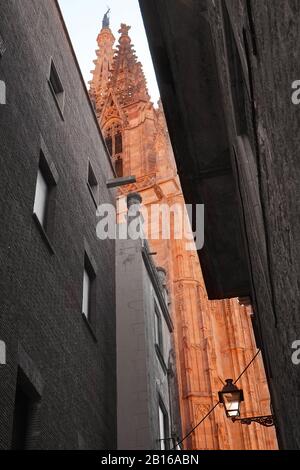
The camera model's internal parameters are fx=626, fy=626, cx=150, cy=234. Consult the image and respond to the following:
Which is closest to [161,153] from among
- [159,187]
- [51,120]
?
[159,187]

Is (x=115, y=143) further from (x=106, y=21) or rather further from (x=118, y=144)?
(x=106, y=21)

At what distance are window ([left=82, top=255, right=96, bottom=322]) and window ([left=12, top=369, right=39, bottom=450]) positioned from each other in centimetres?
336

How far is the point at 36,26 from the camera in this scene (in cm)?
1060

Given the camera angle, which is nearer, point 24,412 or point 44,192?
point 24,412

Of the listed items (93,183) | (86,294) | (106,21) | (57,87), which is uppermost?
(106,21)

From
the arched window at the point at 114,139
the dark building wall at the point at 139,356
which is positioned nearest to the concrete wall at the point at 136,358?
the dark building wall at the point at 139,356

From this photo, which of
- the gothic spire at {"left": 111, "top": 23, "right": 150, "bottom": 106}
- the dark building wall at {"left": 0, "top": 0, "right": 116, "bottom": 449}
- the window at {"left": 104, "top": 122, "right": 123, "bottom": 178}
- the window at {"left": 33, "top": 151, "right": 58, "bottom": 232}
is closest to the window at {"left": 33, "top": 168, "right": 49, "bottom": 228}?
the window at {"left": 33, "top": 151, "right": 58, "bottom": 232}

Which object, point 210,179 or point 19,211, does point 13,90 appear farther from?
point 210,179

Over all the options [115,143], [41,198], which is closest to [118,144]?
[115,143]

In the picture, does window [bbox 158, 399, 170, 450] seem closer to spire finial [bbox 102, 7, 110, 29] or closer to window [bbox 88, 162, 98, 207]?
window [bbox 88, 162, 98, 207]

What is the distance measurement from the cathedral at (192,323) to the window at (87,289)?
21.6 m

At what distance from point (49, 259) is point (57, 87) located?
4054mm

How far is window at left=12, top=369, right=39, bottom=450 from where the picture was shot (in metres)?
7.54

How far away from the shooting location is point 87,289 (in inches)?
465
